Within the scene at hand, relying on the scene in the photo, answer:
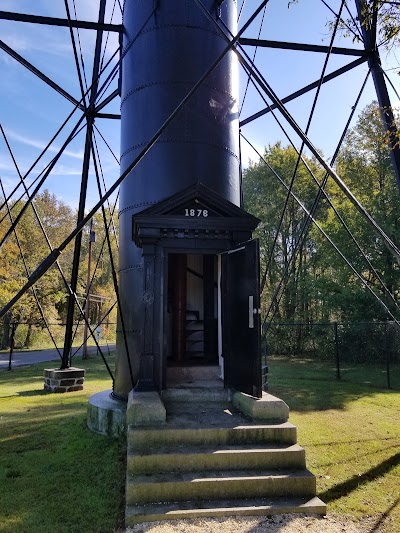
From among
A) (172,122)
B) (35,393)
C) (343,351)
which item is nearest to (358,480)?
(172,122)

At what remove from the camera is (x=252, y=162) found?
28.4 metres

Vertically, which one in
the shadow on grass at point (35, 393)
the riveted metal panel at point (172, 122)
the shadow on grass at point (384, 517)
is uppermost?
the riveted metal panel at point (172, 122)

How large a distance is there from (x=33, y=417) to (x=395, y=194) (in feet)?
54.3

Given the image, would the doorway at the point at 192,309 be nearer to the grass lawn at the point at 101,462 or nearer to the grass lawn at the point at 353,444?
the grass lawn at the point at 101,462

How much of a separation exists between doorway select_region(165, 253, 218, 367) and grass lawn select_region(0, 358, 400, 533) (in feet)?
6.87

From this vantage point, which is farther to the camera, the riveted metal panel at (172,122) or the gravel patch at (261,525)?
the riveted metal panel at (172,122)

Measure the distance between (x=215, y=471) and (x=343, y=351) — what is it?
1486cm

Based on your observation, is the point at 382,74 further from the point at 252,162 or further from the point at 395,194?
the point at 252,162

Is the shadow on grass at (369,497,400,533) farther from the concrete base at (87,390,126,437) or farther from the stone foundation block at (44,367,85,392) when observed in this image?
the stone foundation block at (44,367,85,392)

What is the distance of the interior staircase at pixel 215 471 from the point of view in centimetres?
384

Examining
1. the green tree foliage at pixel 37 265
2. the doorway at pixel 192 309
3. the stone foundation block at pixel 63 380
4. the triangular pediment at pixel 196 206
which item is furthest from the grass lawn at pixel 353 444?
the green tree foliage at pixel 37 265

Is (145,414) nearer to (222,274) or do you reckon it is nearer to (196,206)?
(222,274)

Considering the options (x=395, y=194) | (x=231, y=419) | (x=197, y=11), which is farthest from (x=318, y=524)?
(x=395, y=194)

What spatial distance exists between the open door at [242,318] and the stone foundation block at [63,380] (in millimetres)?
6111
